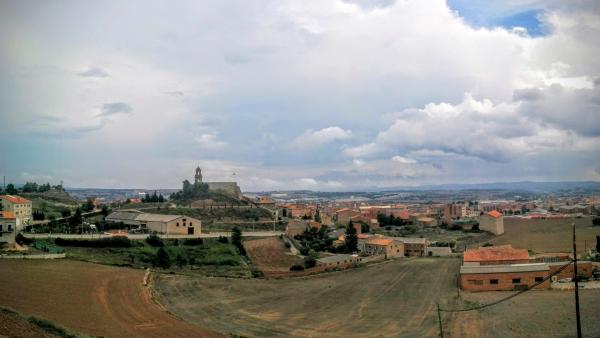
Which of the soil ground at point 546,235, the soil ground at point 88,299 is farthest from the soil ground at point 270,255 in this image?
the soil ground at point 546,235

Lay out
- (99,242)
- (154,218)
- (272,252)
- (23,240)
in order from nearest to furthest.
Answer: (23,240) → (99,242) → (272,252) → (154,218)

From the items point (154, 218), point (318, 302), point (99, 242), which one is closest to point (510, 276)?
point (318, 302)

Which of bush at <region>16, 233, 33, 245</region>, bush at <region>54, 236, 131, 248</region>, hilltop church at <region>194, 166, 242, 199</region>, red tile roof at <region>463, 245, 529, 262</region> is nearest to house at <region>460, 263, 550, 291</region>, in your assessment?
red tile roof at <region>463, 245, 529, 262</region>

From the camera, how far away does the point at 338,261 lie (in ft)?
149

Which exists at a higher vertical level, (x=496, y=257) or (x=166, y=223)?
(x=166, y=223)

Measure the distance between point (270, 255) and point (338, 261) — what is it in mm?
7537

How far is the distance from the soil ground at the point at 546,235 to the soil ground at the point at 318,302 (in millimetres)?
18819

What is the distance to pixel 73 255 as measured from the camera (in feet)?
122

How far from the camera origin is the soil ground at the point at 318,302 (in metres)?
Answer: 24.4

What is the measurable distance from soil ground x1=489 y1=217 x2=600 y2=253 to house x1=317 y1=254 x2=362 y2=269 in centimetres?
1971

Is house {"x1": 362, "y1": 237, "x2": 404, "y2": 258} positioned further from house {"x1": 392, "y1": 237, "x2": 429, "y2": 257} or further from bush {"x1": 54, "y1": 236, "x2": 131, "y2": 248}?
bush {"x1": 54, "y1": 236, "x2": 131, "y2": 248}

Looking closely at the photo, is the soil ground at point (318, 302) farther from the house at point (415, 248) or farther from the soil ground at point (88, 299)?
the house at point (415, 248)

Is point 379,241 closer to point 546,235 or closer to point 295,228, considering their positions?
point 295,228

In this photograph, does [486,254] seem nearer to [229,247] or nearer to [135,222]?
[229,247]
